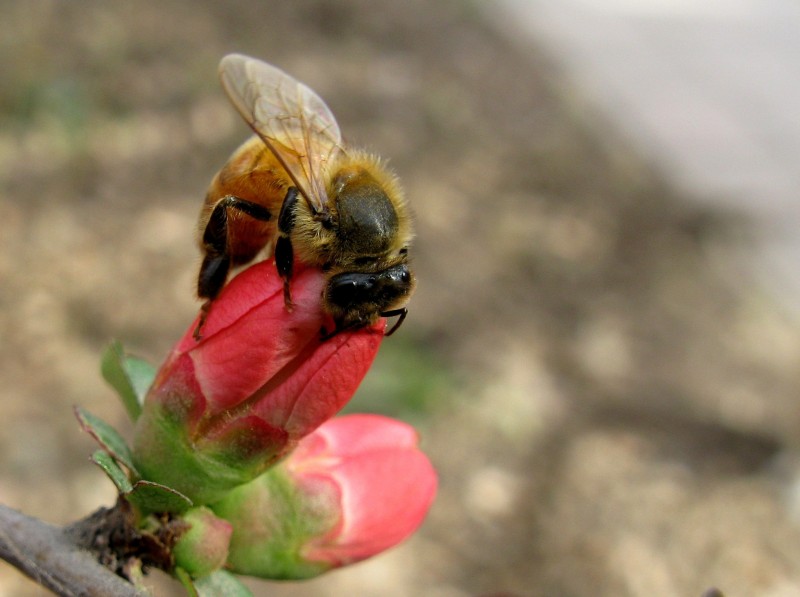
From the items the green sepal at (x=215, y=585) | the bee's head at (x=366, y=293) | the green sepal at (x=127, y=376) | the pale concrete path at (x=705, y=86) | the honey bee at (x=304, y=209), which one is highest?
the pale concrete path at (x=705, y=86)

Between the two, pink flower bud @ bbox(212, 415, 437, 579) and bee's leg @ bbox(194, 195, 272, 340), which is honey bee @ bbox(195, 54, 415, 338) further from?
pink flower bud @ bbox(212, 415, 437, 579)

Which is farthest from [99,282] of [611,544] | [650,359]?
[650,359]

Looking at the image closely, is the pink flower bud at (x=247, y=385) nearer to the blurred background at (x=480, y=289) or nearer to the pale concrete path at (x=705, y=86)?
the blurred background at (x=480, y=289)

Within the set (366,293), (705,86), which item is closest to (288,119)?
(366,293)

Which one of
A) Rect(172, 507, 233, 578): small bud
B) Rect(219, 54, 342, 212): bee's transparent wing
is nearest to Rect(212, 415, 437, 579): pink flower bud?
Rect(172, 507, 233, 578): small bud

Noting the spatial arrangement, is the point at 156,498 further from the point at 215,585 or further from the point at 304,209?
the point at 304,209

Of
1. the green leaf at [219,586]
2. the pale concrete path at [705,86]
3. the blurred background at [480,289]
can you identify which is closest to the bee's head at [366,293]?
the green leaf at [219,586]

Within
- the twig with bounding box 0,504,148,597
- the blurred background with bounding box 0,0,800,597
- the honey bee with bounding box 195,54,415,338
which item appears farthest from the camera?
the blurred background with bounding box 0,0,800,597
